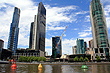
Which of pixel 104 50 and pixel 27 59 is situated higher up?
pixel 104 50

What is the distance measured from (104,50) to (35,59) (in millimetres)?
134306

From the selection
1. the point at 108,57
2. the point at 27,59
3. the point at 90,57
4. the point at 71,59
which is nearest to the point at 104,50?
the point at 108,57

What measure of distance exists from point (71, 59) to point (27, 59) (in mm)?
84830

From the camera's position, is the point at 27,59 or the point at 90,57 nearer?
the point at 27,59

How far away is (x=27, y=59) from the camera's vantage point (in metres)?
169

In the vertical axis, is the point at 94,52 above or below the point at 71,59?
above

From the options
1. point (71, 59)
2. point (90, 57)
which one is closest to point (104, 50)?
point (90, 57)

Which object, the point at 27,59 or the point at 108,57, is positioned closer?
the point at 27,59

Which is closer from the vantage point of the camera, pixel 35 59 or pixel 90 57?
pixel 35 59

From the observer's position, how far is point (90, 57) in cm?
19125

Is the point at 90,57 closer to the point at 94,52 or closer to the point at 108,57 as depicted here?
the point at 94,52

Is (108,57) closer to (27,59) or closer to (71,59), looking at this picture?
(71,59)

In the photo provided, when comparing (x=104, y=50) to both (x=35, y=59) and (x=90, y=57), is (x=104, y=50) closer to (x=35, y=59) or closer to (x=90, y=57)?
(x=90, y=57)

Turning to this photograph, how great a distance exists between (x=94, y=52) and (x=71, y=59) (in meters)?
47.4
